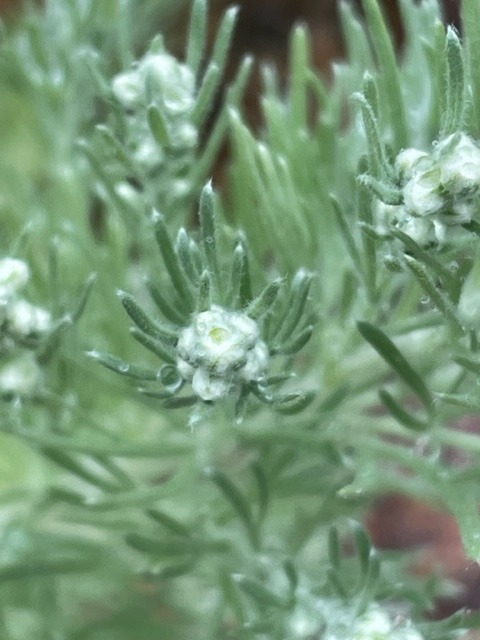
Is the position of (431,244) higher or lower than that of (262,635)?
higher

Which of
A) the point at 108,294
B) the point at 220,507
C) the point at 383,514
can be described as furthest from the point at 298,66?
the point at 383,514

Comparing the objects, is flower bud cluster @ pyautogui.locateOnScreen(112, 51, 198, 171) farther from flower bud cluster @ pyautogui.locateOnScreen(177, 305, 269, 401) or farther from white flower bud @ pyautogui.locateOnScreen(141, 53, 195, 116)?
flower bud cluster @ pyautogui.locateOnScreen(177, 305, 269, 401)

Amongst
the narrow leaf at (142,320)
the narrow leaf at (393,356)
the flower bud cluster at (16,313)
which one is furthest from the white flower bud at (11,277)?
the narrow leaf at (393,356)

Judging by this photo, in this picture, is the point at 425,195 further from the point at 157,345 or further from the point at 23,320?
the point at 23,320

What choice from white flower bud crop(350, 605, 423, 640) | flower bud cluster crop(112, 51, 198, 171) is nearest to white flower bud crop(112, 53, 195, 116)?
flower bud cluster crop(112, 51, 198, 171)

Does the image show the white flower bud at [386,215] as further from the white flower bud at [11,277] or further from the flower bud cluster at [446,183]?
the white flower bud at [11,277]

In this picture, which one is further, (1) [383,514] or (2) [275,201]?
(1) [383,514]

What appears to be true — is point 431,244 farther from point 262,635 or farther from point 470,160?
point 262,635
